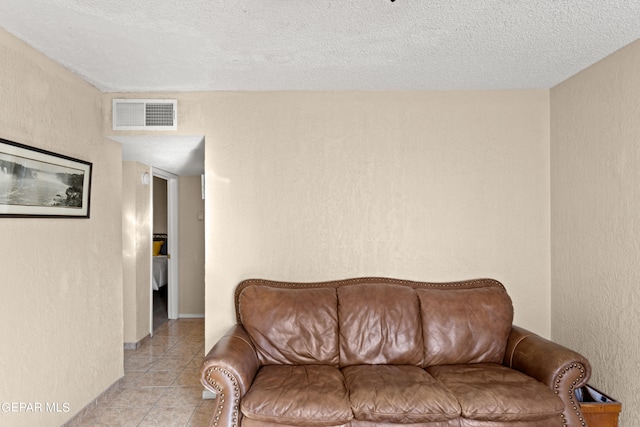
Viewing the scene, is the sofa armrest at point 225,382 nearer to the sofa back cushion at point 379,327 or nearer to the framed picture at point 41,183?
the sofa back cushion at point 379,327

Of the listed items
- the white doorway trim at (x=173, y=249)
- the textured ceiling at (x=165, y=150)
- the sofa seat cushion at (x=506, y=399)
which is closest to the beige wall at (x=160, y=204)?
the white doorway trim at (x=173, y=249)

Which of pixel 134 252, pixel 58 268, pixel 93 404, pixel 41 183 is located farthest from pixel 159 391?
pixel 41 183

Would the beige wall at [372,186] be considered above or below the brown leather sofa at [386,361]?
above

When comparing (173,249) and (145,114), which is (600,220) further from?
(173,249)

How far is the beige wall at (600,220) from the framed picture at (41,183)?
3616 millimetres

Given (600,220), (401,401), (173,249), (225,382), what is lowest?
(401,401)

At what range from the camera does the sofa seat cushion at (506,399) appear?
209 centimetres

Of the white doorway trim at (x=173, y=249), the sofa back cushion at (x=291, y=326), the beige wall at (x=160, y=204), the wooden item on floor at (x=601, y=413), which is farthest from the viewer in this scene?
the beige wall at (x=160, y=204)

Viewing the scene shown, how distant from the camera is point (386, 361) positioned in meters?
2.67

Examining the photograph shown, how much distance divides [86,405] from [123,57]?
8.29ft

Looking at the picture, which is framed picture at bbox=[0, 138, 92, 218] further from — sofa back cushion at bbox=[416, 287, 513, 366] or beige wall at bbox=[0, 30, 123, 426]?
sofa back cushion at bbox=[416, 287, 513, 366]

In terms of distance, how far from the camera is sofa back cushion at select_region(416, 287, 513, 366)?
2.68 m

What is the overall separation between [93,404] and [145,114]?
7.63ft

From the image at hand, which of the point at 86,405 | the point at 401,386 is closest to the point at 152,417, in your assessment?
the point at 86,405
